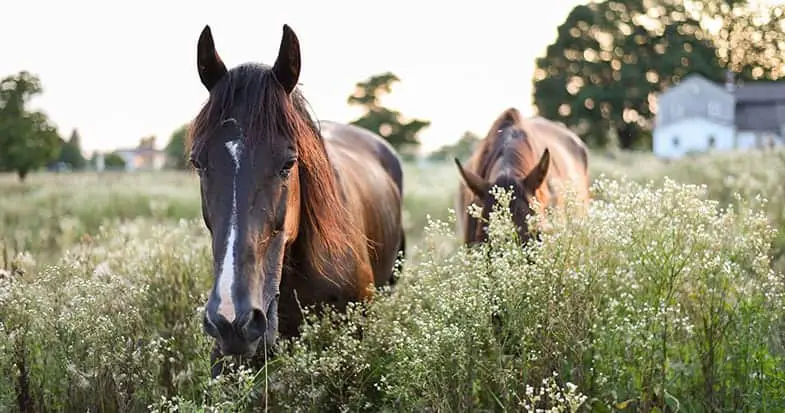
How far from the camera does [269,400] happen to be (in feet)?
11.6

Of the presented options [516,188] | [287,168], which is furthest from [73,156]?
[287,168]

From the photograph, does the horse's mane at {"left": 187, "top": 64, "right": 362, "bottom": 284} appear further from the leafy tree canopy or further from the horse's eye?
the leafy tree canopy

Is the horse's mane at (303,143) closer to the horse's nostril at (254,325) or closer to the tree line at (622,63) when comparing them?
the horse's nostril at (254,325)

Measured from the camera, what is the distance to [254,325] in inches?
106

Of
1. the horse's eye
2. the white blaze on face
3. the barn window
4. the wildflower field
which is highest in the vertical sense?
the barn window

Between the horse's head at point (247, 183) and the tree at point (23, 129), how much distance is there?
5834 mm

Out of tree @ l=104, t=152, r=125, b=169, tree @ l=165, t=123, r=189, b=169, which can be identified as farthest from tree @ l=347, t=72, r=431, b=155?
tree @ l=104, t=152, r=125, b=169

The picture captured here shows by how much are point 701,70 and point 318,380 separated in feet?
169

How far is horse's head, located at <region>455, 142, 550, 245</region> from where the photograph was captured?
445 cm

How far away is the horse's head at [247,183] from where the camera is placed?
266 cm

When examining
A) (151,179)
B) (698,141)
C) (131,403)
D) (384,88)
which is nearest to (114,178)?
(151,179)

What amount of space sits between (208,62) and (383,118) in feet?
117

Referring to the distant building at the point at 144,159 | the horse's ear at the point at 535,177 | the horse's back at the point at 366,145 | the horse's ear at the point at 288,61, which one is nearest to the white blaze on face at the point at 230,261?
the horse's ear at the point at 288,61

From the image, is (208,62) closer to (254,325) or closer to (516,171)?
(254,325)
